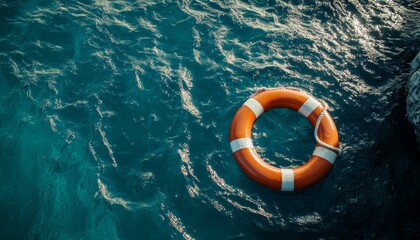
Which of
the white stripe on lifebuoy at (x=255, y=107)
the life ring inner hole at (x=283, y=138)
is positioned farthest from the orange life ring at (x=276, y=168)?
the life ring inner hole at (x=283, y=138)

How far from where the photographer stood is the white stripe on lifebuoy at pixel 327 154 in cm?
360

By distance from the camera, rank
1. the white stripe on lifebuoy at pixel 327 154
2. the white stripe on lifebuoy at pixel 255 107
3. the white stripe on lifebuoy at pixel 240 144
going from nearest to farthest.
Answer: the white stripe on lifebuoy at pixel 327 154, the white stripe on lifebuoy at pixel 240 144, the white stripe on lifebuoy at pixel 255 107

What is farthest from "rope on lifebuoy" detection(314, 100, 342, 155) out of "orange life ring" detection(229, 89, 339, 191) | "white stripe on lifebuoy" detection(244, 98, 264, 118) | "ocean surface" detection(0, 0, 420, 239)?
"white stripe on lifebuoy" detection(244, 98, 264, 118)

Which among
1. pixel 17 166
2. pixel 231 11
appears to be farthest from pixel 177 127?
pixel 231 11

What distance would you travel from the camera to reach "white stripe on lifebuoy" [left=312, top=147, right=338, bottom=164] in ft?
11.8

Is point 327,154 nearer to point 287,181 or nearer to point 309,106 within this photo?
point 287,181

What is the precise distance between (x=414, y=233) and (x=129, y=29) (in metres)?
5.71

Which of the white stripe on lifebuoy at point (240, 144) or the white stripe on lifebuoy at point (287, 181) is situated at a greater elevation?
the white stripe on lifebuoy at point (240, 144)

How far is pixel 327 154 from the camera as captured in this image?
362 centimetres

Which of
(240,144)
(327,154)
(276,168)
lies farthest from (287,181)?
(240,144)

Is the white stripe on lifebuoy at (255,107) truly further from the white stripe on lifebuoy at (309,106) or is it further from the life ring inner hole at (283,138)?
the white stripe on lifebuoy at (309,106)

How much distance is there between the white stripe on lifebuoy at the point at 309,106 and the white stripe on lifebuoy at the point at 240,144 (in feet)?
3.26

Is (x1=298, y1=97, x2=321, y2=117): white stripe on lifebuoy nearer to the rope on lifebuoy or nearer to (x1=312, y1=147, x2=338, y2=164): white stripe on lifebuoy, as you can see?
the rope on lifebuoy

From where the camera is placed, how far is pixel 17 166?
13.7 ft
